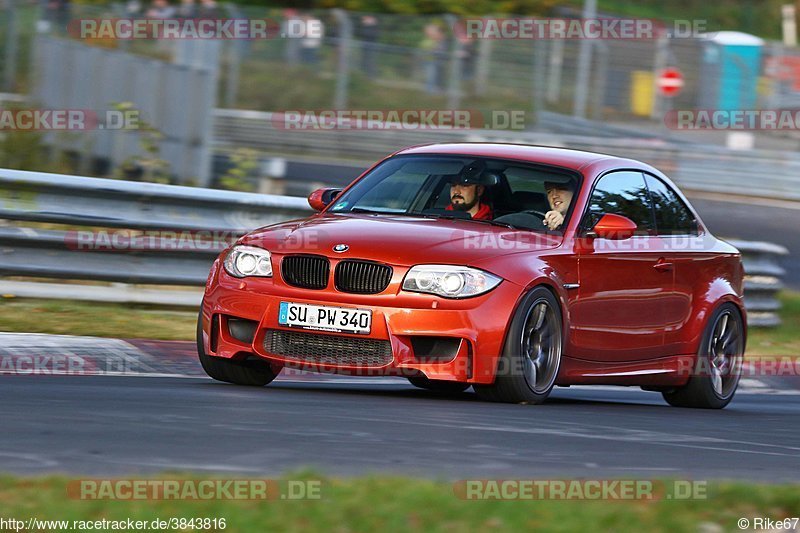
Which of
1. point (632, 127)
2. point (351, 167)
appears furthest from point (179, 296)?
point (632, 127)

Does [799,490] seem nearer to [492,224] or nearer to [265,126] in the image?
[492,224]

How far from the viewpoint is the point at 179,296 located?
12180mm

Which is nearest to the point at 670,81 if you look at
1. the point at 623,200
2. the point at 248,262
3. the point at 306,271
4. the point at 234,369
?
the point at 623,200

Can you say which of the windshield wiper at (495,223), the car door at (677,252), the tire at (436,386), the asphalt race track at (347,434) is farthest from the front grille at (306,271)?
the car door at (677,252)

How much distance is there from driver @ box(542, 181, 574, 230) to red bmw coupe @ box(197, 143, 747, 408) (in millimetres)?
12

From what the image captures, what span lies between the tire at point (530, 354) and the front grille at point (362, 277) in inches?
27.2

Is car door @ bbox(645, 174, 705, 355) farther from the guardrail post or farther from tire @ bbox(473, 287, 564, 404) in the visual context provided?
the guardrail post

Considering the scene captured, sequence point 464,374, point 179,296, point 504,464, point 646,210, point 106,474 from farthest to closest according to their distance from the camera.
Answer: point 179,296 < point 646,210 < point 464,374 < point 504,464 < point 106,474

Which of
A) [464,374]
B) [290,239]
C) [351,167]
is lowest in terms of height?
[351,167]

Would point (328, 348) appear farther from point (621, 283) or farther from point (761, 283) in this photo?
point (761, 283)

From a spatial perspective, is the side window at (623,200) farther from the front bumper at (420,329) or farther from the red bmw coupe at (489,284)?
the front bumper at (420,329)

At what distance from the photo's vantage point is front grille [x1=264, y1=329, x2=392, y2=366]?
8.19 m

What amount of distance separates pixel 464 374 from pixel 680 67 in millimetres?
23103

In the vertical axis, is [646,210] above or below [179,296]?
above
